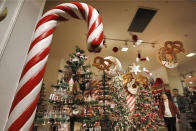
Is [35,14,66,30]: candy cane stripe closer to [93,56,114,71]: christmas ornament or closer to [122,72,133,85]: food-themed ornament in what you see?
[93,56,114,71]: christmas ornament

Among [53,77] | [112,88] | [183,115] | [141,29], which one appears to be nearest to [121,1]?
[141,29]

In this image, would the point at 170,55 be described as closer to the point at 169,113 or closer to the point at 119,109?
the point at 169,113

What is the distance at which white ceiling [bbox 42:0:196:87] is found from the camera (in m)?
2.64

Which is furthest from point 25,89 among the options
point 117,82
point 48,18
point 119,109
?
point 117,82

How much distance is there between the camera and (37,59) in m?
0.54

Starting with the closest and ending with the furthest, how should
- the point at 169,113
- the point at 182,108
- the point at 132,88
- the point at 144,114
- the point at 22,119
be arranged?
1. the point at 22,119
2. the point at 144,114
3. the point at 169,113
4. the point at 132,88
5. the point at 182,108

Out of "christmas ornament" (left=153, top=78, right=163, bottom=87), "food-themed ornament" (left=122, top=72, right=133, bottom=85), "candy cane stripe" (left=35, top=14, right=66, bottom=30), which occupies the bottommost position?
"candy cane stripe" (left=35, top=14, right=66, bottom=30)

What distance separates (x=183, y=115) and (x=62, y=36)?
7.68 metres

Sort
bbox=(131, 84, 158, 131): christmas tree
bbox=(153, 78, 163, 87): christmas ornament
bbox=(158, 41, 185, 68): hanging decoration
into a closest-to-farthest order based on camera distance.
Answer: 1. bbox=(158, 41, 185, 68): hanging decoration
2. bbox=(131, 84, 158, 131): christmas tree
3. bbox=(153, 78, 163, 87): christmas ornament

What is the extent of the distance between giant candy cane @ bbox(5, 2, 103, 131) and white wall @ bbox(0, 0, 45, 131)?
2.63 feet

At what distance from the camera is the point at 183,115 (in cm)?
583

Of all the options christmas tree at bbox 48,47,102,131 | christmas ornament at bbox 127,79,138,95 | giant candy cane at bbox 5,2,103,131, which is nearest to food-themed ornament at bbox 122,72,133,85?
christmas ornament at bbox 127,79,138,95

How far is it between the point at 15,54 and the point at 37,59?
37.3 inches

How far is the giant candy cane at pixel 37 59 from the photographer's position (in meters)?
0.46
